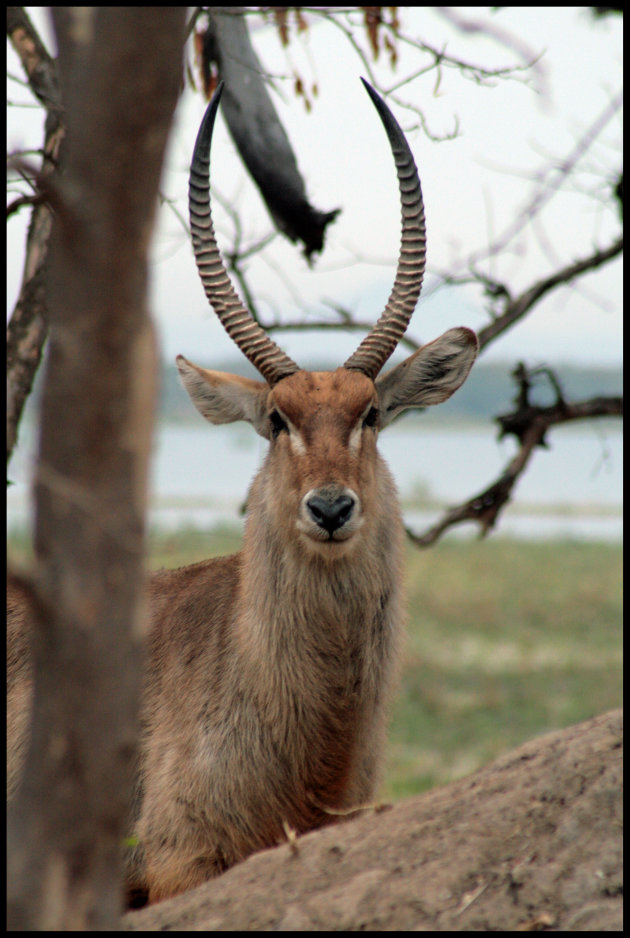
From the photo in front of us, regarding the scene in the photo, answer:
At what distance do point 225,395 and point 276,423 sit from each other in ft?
1.70

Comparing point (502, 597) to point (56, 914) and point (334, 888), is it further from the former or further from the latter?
point (56, 914)

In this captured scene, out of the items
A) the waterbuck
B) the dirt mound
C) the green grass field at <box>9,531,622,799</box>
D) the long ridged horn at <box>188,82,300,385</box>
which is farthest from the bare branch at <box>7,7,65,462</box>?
the dirt mound

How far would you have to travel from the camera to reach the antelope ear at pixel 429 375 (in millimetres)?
5617

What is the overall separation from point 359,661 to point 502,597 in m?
20.8

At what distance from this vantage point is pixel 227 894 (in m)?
3.67

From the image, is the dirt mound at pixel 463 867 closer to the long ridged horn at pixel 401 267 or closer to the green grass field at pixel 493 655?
the green grass field at pixel 493 655

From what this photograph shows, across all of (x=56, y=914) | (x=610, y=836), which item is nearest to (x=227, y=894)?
(x=610, y=836)

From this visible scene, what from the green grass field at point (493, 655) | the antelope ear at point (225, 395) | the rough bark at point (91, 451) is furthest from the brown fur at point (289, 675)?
the rough bark at point (91, 451)

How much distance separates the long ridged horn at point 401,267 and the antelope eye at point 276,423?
1.63 ft

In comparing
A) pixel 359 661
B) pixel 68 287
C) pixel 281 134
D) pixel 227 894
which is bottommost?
pixel 227 894

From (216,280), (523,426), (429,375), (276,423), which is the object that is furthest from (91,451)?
(523,426)

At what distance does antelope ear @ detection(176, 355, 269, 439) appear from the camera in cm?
556

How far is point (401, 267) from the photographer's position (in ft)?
18.1

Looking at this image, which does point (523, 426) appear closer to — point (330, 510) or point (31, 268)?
point (330, 510)
